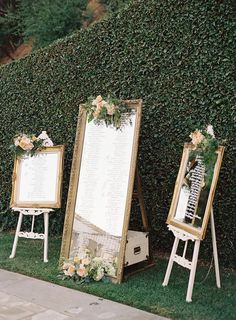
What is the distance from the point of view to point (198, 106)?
5004 mm

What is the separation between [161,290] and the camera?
4.33m

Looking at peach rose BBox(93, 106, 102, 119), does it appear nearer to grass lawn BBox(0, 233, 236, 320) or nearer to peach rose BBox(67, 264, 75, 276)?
peach rose BBox(67, 264, 75, 276)

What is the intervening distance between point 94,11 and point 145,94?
745cm

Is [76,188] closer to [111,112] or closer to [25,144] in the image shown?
[111,112]

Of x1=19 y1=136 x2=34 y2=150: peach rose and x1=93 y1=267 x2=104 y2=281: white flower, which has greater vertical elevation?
x1=19 y1=136 x2=34 y2=150: peach rose

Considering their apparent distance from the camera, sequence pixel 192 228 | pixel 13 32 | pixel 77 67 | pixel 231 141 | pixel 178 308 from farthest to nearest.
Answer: pixel 13 32, pixel 77 67, pixel 231 141, pixel 192 228, pixel 178 308

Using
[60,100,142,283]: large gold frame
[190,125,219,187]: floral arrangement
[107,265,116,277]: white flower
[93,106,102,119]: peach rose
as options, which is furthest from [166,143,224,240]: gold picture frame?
[93,106,102,119]: peach rose

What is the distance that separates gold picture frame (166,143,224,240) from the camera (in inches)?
161

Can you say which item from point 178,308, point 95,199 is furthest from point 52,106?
point 178,308

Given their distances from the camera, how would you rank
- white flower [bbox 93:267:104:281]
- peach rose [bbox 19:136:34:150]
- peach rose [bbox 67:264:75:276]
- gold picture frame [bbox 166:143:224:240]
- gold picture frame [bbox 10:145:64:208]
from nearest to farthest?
gold picture frame [bbox 166:143:224:240] < white flower [bbox 93:267:104:281] < peach rose [bbox 67:264:75:276] < gold picture frame [bbox 10:145:64:208] < peach rose [bbox 19:136:34:150]

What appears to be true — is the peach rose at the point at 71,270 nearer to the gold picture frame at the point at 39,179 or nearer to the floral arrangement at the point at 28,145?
the gold picture frame at the point at 39,179

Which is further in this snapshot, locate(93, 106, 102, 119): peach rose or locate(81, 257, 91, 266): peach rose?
locate(93, 106, 102, 119): peach rose

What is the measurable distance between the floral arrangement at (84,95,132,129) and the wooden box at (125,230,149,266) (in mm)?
1144

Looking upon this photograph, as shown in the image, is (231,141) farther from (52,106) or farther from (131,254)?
(52,106)
